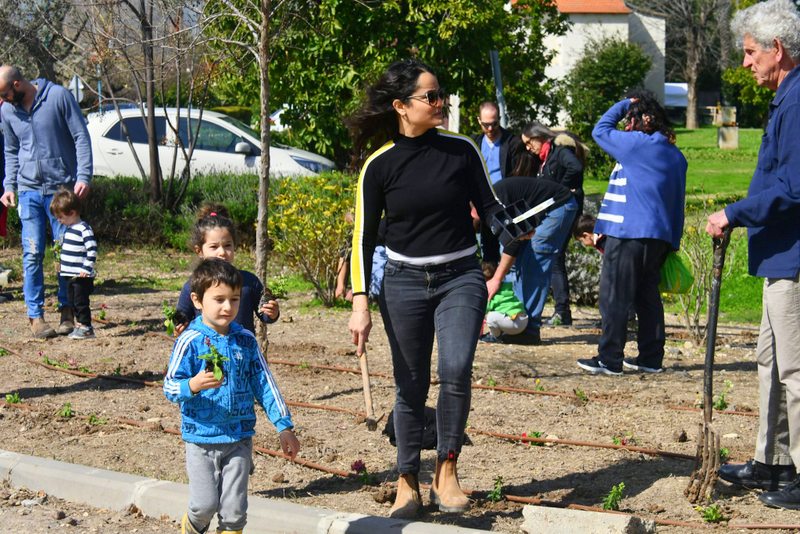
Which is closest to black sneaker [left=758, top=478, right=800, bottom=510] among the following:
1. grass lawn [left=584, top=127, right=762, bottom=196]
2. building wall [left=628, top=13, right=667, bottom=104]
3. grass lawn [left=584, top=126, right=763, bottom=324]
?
grass lawn [left=584, top=126, right=763, bottom=324]

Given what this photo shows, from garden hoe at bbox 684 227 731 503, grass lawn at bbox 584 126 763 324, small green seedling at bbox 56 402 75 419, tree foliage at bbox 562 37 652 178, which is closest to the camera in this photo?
garden hoe at bbox 684 227 731 503

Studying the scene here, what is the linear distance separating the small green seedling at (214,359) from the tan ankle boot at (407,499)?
1.15m

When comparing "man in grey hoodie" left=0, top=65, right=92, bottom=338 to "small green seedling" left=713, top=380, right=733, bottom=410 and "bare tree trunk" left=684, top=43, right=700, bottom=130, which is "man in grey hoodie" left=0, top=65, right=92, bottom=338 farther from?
"bare tree trunk" left=684, top=43, right=700, bottom=130

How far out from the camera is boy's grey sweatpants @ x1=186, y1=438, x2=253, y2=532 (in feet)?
14.7

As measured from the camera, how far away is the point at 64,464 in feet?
19.6

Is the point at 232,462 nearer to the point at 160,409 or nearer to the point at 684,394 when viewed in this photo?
the point at 160,409

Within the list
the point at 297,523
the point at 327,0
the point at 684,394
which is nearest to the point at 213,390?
the point at 297,523

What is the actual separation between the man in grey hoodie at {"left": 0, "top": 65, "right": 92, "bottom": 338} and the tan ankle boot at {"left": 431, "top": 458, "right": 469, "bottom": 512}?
5.43 metres

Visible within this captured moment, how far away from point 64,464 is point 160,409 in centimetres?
146

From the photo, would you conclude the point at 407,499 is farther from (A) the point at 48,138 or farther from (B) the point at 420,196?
(A) the point at 48,138

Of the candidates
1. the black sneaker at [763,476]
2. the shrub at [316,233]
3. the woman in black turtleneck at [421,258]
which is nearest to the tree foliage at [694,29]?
the shrub at [316,233]

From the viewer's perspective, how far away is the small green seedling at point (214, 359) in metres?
4.32

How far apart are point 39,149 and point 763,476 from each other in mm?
6659

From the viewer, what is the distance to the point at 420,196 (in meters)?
5.05
